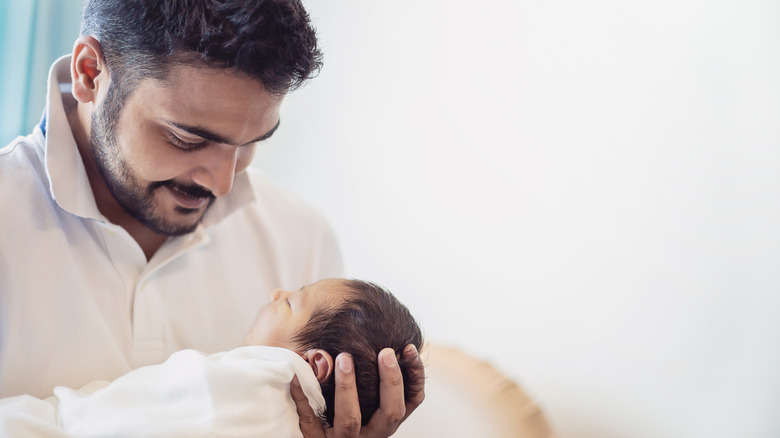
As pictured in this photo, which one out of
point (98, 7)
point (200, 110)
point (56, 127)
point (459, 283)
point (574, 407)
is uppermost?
point (98, 7)

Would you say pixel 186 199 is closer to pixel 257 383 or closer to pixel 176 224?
pixel 176 224

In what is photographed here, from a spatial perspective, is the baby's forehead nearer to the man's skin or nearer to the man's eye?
the man's skin

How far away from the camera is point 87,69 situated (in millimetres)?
1272

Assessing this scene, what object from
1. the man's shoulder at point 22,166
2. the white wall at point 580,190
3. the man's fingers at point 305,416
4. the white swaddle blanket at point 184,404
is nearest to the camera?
the white swaddle blanket at point 184,404

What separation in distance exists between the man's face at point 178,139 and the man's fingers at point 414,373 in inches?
19.2

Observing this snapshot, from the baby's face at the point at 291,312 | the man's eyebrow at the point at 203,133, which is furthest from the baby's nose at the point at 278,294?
the man's eyebrow at the point at 203,133

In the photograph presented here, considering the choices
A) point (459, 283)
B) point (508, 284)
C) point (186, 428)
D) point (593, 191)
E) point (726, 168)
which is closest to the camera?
point (186, 428)

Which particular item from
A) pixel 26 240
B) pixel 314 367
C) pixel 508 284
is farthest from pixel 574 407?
pixel 26 240

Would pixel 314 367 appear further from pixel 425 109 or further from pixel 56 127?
pixel 425 109

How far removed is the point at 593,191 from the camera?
1962 millimetres

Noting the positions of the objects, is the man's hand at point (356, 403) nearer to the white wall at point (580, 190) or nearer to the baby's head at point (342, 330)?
the baby's head at point (342, 330)

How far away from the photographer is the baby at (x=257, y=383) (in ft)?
3.48

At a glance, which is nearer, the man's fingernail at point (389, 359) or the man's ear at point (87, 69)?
the man's fingernail at point (389, 359)

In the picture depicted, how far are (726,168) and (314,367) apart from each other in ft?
3.86
